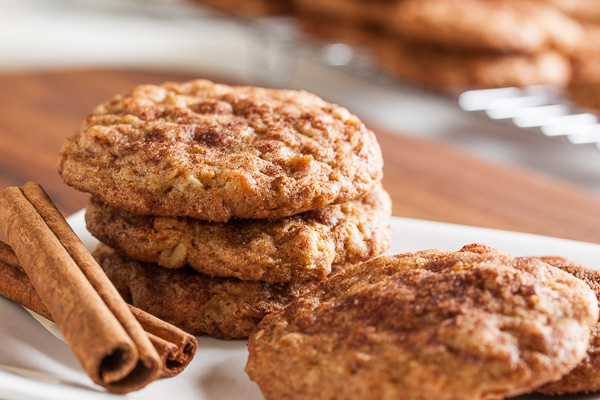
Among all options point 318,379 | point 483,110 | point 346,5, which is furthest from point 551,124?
point 318,379

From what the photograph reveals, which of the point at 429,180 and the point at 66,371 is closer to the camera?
the point at 66,371

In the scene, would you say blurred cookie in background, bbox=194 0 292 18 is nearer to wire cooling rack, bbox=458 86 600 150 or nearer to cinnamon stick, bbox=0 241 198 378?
wire cooling rack, bbox=458 86 600 150

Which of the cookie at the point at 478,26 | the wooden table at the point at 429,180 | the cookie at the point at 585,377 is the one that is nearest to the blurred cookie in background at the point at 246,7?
the cookie at the point at 478,26

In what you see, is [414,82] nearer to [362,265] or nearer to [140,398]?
[362,265]

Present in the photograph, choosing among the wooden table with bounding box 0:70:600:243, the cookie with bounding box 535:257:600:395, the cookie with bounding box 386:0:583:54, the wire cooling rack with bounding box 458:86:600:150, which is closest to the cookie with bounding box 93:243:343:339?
the cookie with bounding box 535:257:600:395

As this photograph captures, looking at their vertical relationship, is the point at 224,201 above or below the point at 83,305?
above

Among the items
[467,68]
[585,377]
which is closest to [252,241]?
[585,377]

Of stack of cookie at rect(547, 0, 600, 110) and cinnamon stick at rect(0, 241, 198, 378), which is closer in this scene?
cinnamon stick at rect(0, 241, 198, 378)

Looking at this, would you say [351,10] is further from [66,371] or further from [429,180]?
[66,371]
